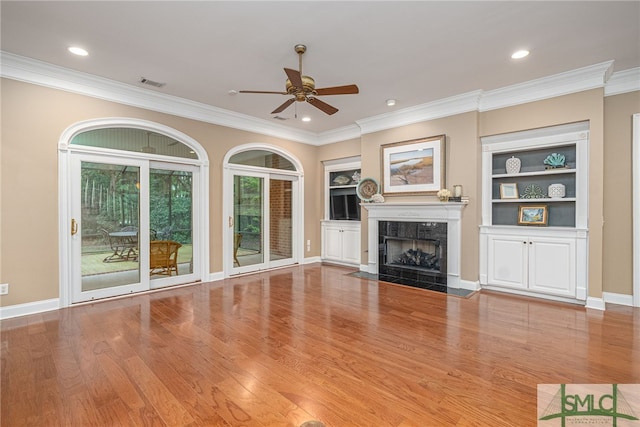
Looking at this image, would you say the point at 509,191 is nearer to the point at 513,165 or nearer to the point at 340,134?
the point at 513,165

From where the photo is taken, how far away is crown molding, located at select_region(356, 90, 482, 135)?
462cm

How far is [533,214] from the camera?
14.5 feet

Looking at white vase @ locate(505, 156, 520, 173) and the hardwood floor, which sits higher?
white vase @ locate(505, 156, 520, 173)

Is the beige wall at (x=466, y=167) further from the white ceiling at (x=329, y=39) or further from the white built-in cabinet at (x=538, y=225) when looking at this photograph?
the white ceiling at (x=329, y=39)

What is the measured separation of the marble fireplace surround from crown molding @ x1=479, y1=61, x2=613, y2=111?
1.64m

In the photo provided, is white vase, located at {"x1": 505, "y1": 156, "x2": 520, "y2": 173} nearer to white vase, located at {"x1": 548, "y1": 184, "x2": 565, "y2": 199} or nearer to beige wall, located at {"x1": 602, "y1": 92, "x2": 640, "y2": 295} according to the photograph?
white vase, located at {"x1": 548, "y1": 184, "x2": 565, "y2": 199}

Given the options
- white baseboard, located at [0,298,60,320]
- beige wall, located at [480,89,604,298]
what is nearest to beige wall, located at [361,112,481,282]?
beige wall, located at [480,89,604,298]

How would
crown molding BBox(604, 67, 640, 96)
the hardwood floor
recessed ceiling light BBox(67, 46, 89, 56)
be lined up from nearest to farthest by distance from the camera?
the hardwood floor, recessed ceiling light BBox(67, 46, 89, 56), crown molding BBox(604, 67, 640, 96)

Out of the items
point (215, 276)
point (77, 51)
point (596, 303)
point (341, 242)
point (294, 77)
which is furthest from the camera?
point (341, 242)

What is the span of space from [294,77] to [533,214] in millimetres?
4022

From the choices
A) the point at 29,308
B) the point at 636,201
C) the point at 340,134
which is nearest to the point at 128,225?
the point at 29,308

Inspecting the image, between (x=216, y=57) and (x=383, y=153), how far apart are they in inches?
132

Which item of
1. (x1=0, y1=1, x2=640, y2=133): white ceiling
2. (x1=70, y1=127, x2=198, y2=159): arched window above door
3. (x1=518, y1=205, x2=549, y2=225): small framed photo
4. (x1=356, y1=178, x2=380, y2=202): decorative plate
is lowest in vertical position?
(x1=518, y1=205, x2=549, y2=225): small framed photo

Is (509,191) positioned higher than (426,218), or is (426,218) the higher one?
(509,191)
